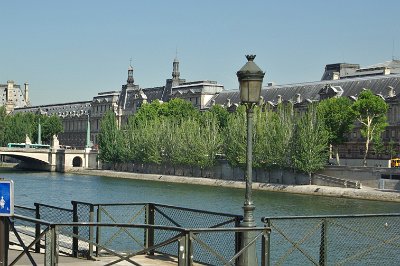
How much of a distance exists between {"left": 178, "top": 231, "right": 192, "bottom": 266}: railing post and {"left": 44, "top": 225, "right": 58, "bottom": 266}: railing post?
206cm

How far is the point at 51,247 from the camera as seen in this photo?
1212cm

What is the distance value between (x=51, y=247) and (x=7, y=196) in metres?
1.04

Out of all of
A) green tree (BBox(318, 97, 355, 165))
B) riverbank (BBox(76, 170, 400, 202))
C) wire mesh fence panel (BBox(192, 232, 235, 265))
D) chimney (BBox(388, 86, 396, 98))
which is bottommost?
riverbank (BBox(76, 170, 400, 202))

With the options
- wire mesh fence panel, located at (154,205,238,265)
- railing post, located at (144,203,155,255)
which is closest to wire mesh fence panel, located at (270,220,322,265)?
wire mesh fence panel, located at (154,205,238,265)

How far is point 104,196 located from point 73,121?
364 ft

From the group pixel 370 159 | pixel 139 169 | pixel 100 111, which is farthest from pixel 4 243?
pixel 100 111

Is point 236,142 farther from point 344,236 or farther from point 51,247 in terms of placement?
point 51,247

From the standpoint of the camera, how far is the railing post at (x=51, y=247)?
12.1 meters

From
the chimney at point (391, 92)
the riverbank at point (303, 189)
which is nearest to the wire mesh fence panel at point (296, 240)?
the riverbank at point (303, 189)

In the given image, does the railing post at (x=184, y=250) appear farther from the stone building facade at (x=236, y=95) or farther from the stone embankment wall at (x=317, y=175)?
the stone building facade at (x=236, y=95)

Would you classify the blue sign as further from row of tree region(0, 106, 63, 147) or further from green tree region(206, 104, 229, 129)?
row of tree region(0, 106, 63, 147)

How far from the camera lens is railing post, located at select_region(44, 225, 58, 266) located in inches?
476

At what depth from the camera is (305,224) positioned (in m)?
15.8

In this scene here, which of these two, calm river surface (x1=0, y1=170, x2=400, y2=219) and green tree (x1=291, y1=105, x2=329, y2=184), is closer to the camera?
calm river surface (x1=0, y1=170, x2=400, y2=219)
